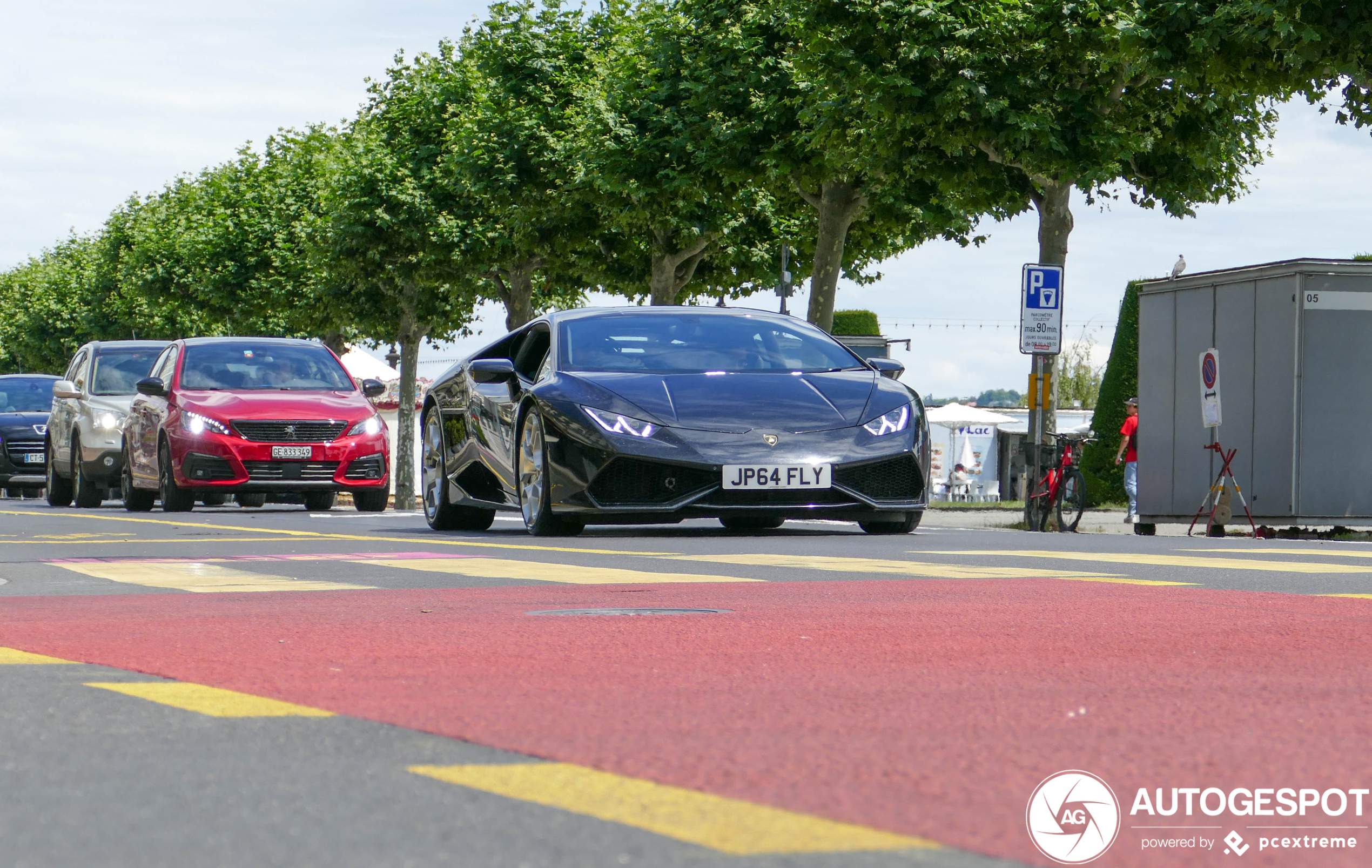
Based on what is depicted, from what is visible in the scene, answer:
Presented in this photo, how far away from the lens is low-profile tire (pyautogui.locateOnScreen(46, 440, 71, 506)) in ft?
74.8

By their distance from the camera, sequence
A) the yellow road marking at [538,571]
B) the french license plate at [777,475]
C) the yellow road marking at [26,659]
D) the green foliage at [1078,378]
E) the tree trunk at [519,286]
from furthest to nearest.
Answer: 1. the green foliage at [1078,378]
2. the tree trunk at [519,286]
3. the french license plate at [777,475]
4. the yellow road marking at [538,571]
5. the yellow road marking at [26,659]

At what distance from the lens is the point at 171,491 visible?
18203 millimetres

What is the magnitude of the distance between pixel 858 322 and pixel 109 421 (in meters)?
33.8

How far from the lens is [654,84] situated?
3369 cm

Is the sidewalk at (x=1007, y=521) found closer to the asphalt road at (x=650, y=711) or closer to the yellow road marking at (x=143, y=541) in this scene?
the yellow road marking at (x=143, y=541)

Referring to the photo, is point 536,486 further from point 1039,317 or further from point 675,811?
point 1039,317

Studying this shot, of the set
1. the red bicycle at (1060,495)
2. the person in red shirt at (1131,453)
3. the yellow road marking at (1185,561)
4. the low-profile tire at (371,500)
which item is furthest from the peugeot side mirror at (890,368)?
the person in red shirt at (1131,453)

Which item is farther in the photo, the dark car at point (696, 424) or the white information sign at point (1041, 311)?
the white information sign at point (1041, 311)

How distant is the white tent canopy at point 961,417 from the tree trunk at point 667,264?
1452cm

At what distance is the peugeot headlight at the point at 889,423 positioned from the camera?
1110cm

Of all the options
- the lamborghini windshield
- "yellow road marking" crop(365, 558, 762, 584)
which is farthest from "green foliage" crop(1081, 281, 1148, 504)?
"yellow road marking" crop(365, 558, 762, 584)

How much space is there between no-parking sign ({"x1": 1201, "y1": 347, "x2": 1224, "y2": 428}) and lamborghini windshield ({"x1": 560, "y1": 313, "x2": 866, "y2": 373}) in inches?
275

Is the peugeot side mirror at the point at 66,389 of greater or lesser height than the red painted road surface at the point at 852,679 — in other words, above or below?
above

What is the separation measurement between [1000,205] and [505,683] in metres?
22.2
